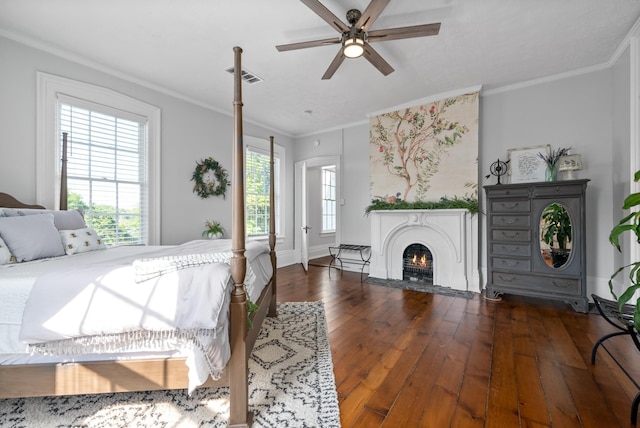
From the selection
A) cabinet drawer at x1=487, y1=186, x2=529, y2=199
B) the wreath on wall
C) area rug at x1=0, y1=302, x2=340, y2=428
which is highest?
the wreath on wall

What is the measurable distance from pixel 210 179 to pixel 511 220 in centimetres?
444

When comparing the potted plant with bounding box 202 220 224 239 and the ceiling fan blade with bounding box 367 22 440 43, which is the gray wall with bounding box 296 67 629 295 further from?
the potted plant with bounding box 202 220 224 239

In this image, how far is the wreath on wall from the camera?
419 cm

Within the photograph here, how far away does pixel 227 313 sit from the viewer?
1.35 m

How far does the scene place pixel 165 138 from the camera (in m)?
3.85

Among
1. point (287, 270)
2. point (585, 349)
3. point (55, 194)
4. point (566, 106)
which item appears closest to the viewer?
point (585, 349)

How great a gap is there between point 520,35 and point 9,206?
523 cm

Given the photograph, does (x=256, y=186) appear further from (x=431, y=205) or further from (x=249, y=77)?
(x=431, y=205)

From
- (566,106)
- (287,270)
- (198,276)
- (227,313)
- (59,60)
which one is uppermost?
(59,60)

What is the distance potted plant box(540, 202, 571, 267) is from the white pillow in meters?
5.02

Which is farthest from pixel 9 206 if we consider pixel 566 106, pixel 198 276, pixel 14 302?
pixel 566 106

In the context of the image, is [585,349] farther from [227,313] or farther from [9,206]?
[9,206]

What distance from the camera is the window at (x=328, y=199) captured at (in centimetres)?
752

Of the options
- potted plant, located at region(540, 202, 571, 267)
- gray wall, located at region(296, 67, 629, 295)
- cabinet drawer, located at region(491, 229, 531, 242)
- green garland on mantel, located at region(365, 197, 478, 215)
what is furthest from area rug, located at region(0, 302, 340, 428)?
gray wall, located at region(296, 67, 629, 295)
